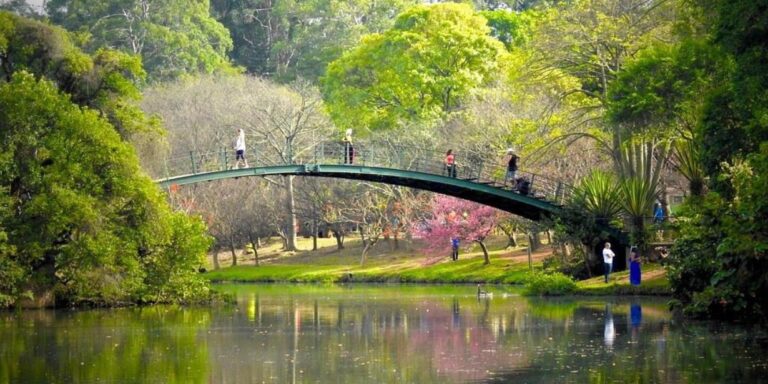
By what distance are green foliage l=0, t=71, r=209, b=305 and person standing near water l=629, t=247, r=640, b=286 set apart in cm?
1301

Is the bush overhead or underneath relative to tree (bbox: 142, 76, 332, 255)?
underneath

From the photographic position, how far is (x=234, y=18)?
115 m

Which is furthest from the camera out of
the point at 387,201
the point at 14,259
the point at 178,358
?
the point at 387,201

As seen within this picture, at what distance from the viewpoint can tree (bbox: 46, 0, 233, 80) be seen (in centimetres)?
10181

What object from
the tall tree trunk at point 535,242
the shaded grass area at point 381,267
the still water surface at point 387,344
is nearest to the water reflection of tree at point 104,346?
the still water surface at point 387,344

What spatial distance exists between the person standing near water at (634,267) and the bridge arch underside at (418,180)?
501 centimetres

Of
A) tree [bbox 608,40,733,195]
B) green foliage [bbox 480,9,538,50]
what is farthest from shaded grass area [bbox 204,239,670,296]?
green foliage [bbox 480,9,538,50]

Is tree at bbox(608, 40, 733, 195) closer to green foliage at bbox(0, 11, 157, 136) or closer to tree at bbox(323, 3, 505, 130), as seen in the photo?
green foliage at bbox(0, 11, 157, 136)

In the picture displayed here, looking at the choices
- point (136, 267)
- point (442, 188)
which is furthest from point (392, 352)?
point (442, 188)

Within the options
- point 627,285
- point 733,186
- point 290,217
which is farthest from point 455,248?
point 733,186

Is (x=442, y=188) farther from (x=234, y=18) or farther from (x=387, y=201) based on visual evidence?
(x=234, y=18)

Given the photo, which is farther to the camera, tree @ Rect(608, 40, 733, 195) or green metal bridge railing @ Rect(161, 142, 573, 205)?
green metal bridge railing @ Rect(161, 142, 573, 205)

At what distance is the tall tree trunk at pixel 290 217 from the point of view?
77.3 m

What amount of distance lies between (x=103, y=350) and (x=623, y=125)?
2104 centimetres
